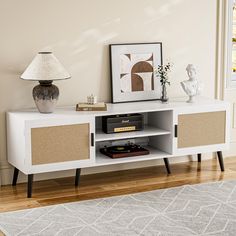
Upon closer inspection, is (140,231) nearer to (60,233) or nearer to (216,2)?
(60,233)

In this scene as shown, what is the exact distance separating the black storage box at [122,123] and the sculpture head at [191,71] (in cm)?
54

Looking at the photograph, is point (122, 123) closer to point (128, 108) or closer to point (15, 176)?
point (128, 108)

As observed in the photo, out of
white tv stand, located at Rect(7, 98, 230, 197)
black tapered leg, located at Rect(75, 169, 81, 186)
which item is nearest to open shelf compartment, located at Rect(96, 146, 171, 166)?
white tv stand, located at Rect(7, 98, 230, 197)

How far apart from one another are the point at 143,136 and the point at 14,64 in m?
1.20

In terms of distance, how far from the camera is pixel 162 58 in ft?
17.2

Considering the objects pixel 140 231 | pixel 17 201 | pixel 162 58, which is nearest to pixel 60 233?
pixel 140 231

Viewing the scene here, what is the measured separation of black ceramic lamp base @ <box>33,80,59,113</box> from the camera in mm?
4508

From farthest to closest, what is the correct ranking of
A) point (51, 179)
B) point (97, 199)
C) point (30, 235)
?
point (51, 179), point (97, 199), point (30, 235)

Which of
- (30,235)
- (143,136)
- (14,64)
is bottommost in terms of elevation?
(30,235)

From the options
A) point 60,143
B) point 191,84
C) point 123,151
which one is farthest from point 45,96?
point 191,84

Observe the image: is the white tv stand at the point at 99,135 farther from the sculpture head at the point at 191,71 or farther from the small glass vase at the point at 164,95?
the sculpture head at the point at 191,71

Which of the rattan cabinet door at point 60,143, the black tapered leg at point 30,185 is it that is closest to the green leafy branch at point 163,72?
the rattan cabinet door at point 60,143

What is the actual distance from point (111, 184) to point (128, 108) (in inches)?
24.2

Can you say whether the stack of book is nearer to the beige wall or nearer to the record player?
the beige wall
